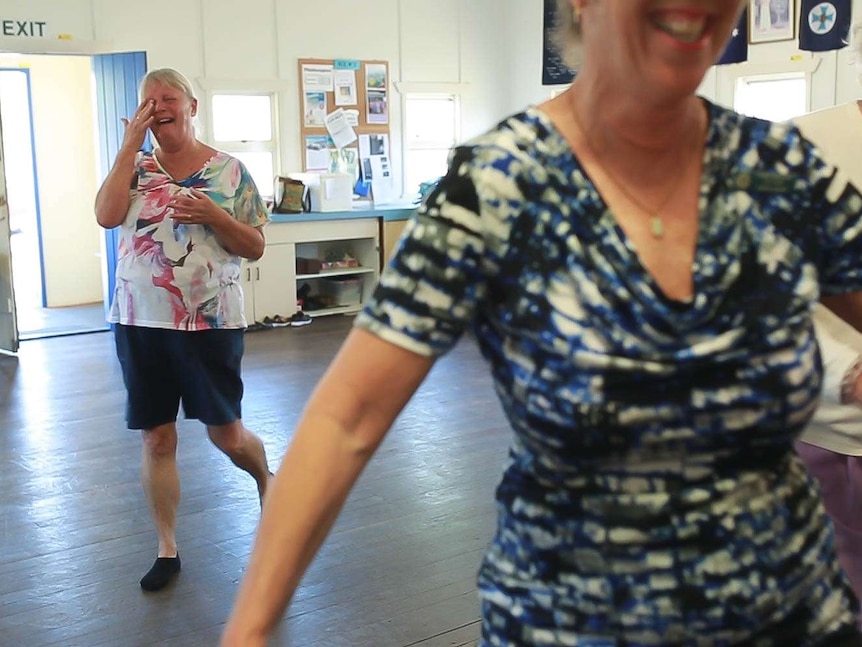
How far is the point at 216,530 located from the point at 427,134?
6.63m

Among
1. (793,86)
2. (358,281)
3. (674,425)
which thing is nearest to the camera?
(674,425)

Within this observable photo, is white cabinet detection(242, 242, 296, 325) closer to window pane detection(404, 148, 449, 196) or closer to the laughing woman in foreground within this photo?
window pane detection(404, 148, 449, 196)

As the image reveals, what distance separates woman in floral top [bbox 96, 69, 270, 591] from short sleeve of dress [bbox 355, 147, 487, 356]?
2.25 metres

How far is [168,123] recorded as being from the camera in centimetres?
322

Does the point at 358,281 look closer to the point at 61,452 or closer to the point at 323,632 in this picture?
the point at 61,452

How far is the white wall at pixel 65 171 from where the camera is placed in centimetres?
918

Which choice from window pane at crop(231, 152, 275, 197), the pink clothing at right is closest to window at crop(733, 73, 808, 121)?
window pane at crop(231, 152, 275, 197)

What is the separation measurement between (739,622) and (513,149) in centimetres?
48

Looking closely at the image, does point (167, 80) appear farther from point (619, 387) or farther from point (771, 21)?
point (771, 21)

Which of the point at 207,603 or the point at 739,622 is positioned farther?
the point at 207,603

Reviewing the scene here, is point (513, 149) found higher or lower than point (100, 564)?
higher

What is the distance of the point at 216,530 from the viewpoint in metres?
3.73

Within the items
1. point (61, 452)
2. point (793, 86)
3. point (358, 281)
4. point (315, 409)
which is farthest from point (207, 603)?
point (793, 86)

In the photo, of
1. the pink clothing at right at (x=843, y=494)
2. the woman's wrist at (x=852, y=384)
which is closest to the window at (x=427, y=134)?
the pink clothing at right at (x=843, y=494)
